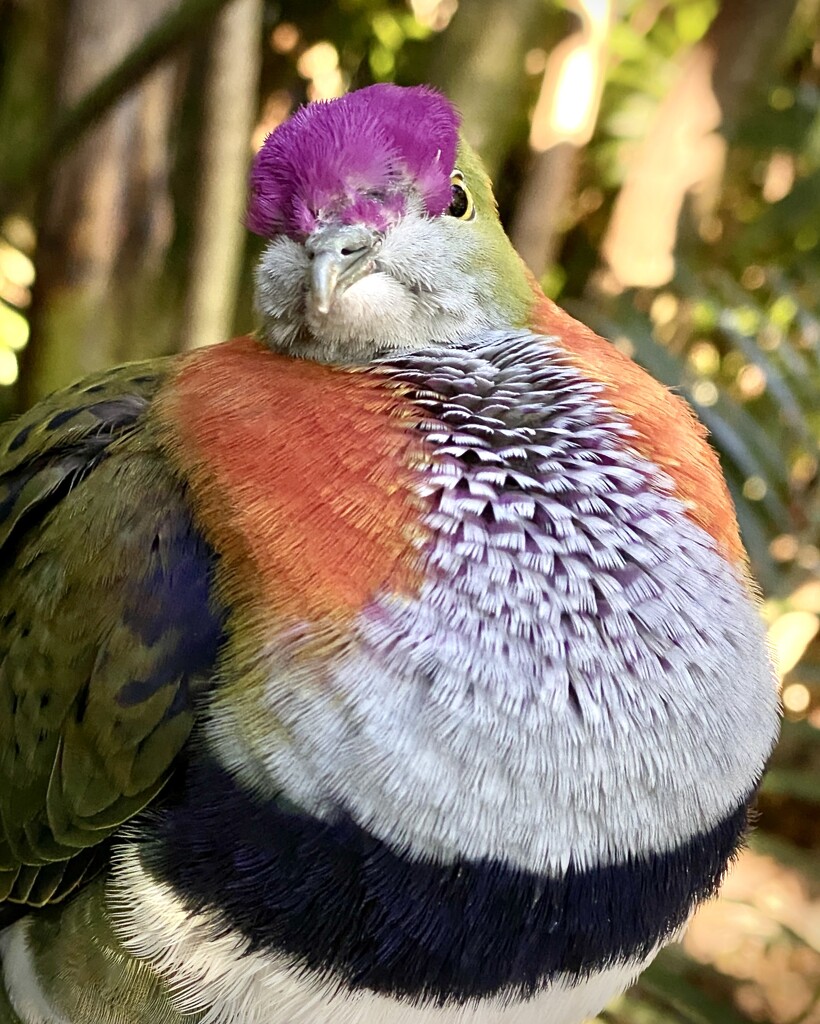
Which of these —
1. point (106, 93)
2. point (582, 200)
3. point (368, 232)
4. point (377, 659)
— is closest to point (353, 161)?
point (368, 232)

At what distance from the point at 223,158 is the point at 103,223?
194 mm

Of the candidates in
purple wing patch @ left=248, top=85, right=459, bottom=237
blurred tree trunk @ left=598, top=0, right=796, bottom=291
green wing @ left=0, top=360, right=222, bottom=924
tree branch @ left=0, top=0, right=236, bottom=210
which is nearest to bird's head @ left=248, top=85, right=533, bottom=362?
purple wing patch @ left=248, top=85, right=459, bottom=237

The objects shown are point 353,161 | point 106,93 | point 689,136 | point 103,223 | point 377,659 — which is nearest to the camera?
point 377,659

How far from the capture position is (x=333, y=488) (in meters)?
0.60

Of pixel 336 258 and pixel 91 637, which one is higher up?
pixel 336 258

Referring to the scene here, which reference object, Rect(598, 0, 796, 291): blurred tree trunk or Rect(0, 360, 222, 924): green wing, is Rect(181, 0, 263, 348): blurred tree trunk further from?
A: Rect(598, 0, 796, 291): blurred tree trunk

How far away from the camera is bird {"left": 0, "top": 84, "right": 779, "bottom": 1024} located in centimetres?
57

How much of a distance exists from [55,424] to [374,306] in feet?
1.08

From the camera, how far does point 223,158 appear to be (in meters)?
1.36

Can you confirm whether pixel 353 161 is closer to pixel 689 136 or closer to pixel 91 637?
pixel 91 637

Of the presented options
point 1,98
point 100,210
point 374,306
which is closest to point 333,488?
point 374,306

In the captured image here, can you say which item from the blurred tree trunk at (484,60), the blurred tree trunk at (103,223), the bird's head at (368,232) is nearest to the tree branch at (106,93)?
the blurred tree trunk at (103,223)

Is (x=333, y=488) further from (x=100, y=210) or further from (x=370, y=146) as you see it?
(x=100, y=210)

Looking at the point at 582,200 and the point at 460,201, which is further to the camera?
the point at 582,200
